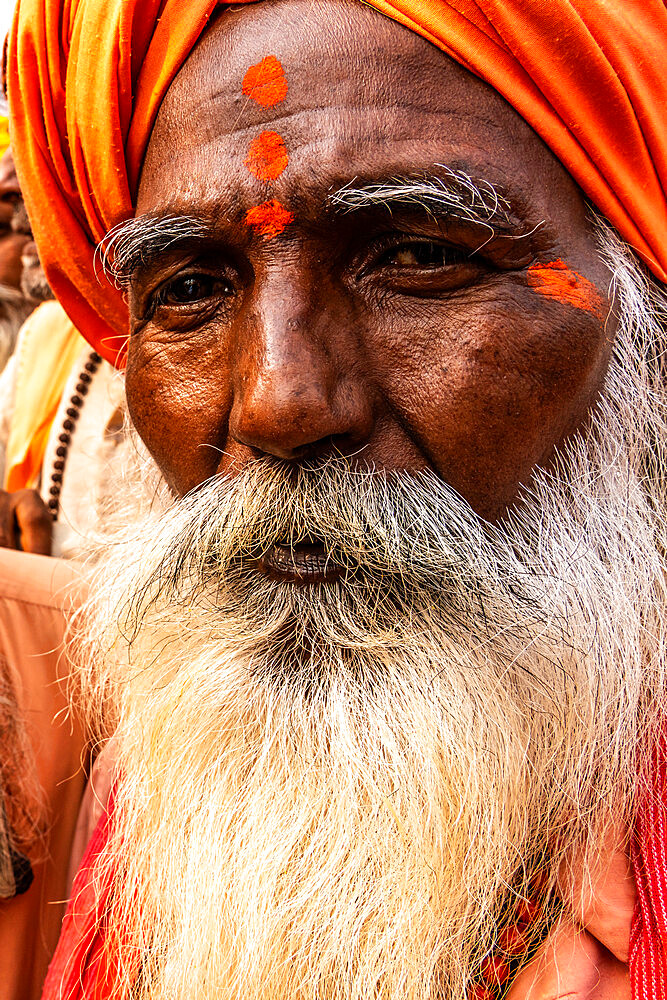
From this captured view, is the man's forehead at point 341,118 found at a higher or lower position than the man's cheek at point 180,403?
higher

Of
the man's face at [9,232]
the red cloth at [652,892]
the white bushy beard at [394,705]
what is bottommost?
the red cloth at [652,892]

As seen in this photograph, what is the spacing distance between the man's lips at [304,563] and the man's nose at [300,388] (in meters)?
0.14

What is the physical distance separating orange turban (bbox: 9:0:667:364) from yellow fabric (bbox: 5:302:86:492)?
92 cm

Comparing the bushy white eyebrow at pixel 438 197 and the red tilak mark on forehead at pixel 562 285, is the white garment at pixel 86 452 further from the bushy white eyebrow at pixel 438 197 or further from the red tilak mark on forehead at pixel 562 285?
the red tilak mark on forehead at pixel 562 285

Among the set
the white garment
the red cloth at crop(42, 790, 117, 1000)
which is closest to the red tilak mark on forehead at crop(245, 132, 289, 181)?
the white garment

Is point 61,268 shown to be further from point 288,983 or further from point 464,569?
point 288,983

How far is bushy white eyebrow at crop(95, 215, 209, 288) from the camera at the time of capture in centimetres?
140

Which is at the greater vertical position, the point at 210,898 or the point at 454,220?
the point at 454,220

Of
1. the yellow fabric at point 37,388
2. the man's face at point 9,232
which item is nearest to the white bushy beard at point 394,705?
the yellow fabric at point 37,388

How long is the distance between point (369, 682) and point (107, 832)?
72cm

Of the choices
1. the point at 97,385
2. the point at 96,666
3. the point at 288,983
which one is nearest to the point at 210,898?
the point at 288,983

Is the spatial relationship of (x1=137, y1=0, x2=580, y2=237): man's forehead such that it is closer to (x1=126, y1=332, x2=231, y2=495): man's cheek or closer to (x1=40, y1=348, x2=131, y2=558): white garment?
(x1=126, y1=332, x2=231, y2=495): man's cheek

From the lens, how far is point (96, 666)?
5.73ft

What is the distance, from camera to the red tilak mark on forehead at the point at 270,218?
1321 mm
